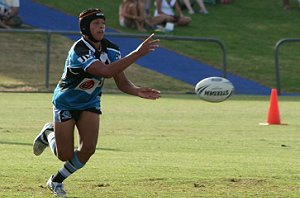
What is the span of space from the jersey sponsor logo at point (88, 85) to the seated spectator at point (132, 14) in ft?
74.2

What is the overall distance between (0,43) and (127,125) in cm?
1140

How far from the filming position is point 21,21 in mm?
32031

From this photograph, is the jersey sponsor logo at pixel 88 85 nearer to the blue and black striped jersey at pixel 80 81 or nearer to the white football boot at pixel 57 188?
the blue and black striped jersey at pixel 80 81

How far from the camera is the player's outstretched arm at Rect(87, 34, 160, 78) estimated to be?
1005 cm

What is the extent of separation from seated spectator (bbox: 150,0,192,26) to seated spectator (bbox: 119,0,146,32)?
1.85 feet

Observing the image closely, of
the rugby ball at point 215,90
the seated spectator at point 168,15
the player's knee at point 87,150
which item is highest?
the player's knee at point 87,150

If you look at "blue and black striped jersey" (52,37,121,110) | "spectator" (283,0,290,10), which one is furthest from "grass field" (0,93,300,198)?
"spectator" (283,0,290,10)

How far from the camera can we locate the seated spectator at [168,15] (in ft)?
113

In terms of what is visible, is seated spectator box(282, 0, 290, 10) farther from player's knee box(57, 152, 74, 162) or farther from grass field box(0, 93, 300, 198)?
player's knee box(57, 152, 74, 162)

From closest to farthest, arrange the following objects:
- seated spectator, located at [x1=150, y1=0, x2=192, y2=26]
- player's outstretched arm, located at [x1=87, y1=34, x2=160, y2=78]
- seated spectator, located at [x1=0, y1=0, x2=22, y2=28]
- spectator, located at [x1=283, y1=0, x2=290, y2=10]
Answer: player's outstretched arm, located at [x1=87, y1=34, x2=160, y2=78] < seated spectator, located at [x1=0, y1=0, x2=22, y2=28] < seated spectator, located at [x1=150, y1=0, x2=192, y2=26] < spectator, located at [x1=283, y1=0, x2=290, y2=10]

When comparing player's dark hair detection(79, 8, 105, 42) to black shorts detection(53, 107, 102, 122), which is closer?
player's dark hair detection(79, 8, 105, 42)

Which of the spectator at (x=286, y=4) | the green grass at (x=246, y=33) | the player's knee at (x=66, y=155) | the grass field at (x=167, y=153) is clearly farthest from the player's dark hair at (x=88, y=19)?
the spectator at (x=286, y=4)

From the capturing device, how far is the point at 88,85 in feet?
35.0

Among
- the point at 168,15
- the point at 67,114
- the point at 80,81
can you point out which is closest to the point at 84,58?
the point at 80,81
